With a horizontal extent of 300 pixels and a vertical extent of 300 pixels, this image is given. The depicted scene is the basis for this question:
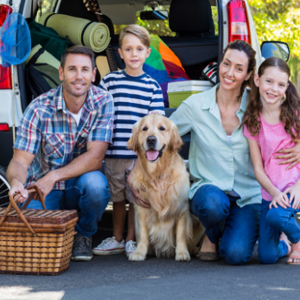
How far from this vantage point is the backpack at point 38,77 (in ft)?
12.4

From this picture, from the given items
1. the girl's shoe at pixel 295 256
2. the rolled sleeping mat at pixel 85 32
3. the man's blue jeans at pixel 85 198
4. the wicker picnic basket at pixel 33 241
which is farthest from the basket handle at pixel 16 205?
the rolled sleeping mat at pixel 85 32

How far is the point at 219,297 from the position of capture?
8.14 feet

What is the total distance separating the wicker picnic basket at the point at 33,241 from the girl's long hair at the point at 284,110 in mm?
1383

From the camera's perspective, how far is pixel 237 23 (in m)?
3.70

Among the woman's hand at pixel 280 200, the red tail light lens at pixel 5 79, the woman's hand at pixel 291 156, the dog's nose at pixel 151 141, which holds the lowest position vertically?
the woman's hand at pixel 280 200

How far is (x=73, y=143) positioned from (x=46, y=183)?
0.39 metres

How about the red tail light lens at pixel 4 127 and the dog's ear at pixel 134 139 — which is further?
the red tail light lens at pixel 4 127

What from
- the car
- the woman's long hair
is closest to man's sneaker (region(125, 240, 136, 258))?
the car

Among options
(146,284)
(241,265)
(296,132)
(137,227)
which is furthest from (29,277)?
(296,132)

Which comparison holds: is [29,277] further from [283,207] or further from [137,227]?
[283,207]

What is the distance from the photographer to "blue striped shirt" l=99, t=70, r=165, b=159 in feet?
11.8

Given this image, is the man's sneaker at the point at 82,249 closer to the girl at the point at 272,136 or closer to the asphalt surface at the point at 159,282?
the asphalt surface at the point at 159,282

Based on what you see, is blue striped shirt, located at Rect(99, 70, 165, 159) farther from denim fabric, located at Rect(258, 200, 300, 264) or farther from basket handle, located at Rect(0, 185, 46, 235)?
denim fabric, located at Rect(258, 200, 300, 264)

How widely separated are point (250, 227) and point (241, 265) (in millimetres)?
270
